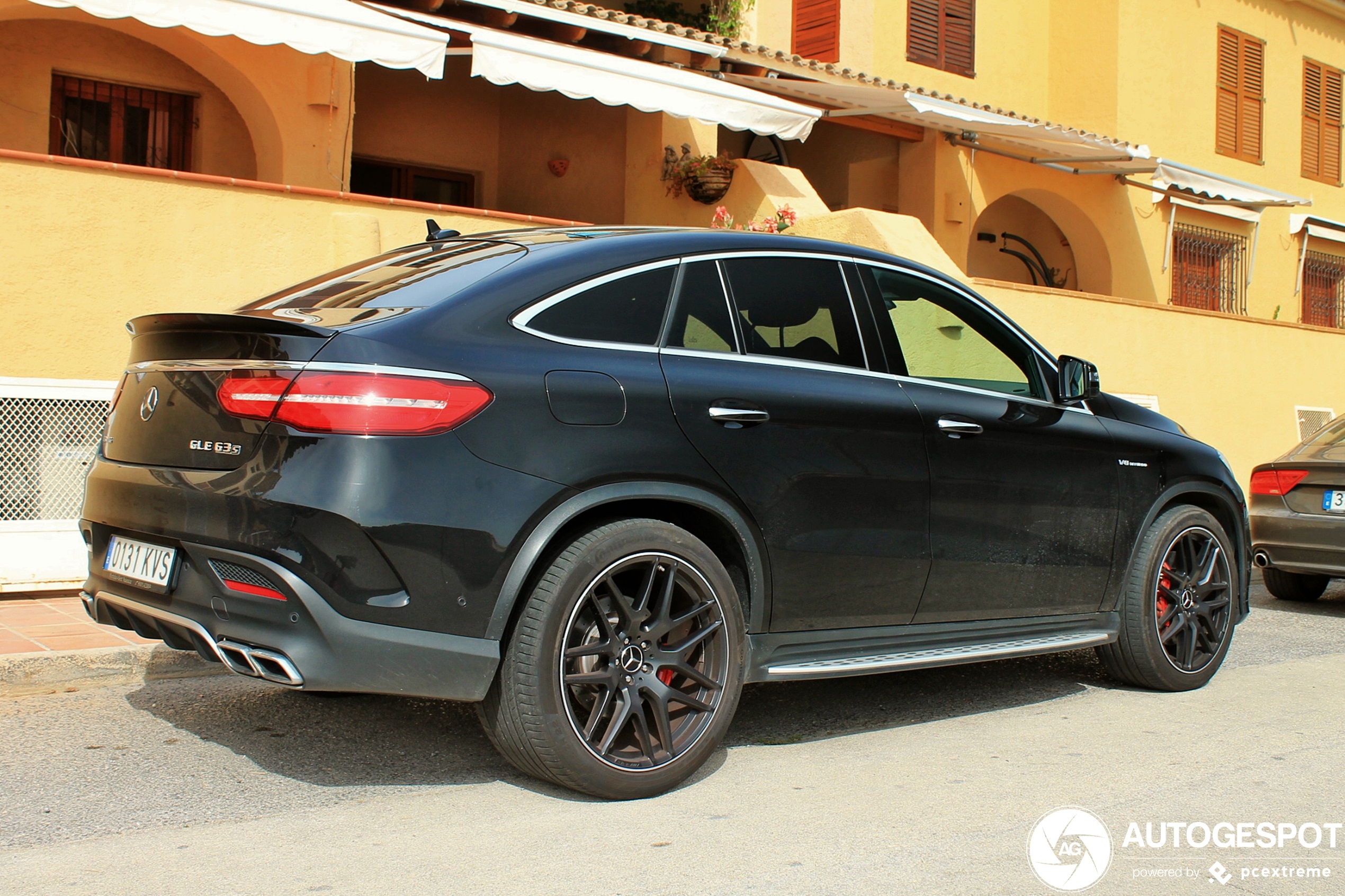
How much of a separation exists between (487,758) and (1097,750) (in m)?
2.16

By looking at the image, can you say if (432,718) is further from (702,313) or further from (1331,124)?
(1331,124)

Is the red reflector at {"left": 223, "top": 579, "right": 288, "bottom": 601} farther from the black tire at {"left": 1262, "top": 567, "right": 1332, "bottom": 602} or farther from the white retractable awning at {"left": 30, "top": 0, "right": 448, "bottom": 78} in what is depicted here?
the black tire at {"left": 1262, "top": 567, "right": 1332, "bottom": 602}

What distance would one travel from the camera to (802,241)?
449 centimetres

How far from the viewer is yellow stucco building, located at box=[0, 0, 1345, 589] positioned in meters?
7.48

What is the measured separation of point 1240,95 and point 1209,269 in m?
3.02

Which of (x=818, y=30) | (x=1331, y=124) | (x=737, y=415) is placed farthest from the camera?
(x=1331, y=124)

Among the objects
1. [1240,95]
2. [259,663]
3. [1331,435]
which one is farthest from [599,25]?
[1240,95]

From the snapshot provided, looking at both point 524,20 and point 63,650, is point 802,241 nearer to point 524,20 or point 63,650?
point 63,650

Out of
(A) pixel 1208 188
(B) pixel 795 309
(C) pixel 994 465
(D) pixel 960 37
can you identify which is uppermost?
(D) pixel 960 37

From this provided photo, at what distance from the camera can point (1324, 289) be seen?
21609 mm

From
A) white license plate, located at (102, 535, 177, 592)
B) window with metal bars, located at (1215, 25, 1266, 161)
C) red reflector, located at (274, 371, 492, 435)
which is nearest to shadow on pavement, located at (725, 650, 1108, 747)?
red reflector, located at (274, 371, 492, 435)

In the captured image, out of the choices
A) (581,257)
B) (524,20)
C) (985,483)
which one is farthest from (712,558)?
(524,20)

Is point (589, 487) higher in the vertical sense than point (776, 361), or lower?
lower

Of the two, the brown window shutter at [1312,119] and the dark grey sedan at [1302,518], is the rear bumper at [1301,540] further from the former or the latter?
the brown window shutter at [1312,119]
